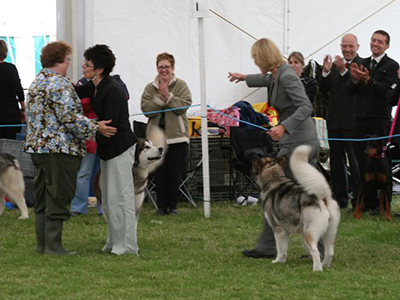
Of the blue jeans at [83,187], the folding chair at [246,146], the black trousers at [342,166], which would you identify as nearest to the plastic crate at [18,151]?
the blue jeans at [83,187]

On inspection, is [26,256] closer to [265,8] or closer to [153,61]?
[153,61]

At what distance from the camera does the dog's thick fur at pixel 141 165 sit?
6.50 metres

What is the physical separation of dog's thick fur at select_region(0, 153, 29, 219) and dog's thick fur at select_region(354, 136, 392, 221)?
12.4ft

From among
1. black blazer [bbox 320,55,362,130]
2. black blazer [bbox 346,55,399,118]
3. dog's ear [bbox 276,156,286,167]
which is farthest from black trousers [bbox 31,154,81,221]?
black blazer [bbox 320,55,362,130]

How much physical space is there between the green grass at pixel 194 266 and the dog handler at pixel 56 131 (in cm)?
50

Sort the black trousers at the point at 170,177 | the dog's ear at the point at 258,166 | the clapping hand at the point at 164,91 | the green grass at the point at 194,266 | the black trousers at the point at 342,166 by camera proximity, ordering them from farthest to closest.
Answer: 1. the black trousers at the point at 342,166
2. the black trousers at the point at 170,177
3. the clapping hand at the point at 164,91
4. the dog's ear at the point at 258,166
5. the green grass at the point at 194,266

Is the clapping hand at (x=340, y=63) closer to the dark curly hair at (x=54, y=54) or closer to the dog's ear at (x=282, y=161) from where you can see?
the dog's ear at (x=282, y=161)

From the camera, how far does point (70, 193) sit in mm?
6004

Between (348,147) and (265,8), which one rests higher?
(265,8)

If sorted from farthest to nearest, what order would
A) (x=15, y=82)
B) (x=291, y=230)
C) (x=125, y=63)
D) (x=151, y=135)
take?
1. (x=125, y=63)
2. (x=15, y=82)
3. (x=151, y=135)
4. (x=291, y=230)

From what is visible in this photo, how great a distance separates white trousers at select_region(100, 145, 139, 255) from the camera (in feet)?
19.8

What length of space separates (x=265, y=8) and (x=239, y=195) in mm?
2666

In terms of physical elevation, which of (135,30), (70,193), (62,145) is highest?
(135,30)

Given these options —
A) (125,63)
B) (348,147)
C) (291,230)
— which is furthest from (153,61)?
(291,230)
